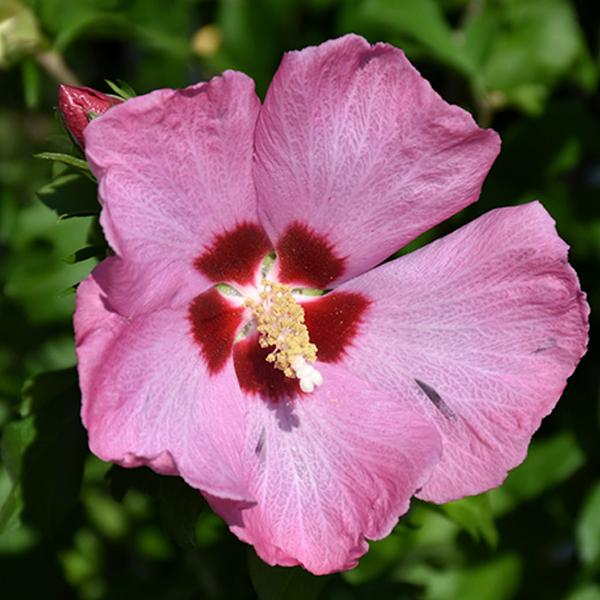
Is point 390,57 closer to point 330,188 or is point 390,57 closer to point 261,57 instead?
point 330,188

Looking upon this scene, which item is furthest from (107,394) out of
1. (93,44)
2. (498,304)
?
(93,44)

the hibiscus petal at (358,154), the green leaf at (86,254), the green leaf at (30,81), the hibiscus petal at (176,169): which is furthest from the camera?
the green leaf at (30,81)

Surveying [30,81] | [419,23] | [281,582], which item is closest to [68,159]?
[281,582]

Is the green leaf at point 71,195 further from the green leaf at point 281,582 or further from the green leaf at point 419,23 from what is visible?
the green leaf at point 419,23

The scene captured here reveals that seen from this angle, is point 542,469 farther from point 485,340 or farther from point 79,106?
point 79,106

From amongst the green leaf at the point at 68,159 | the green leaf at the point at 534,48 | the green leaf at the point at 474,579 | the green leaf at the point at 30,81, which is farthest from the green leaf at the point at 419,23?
the green leaf at the point at 474,579

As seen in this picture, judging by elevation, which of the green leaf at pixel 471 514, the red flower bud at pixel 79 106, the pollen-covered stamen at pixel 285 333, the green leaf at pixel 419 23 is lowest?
the green leaf at pixel 471 514

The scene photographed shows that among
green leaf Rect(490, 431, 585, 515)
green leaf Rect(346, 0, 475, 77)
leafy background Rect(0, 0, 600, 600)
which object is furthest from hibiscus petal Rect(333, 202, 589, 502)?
green leaf Rect(490, 431, 585, 515)
